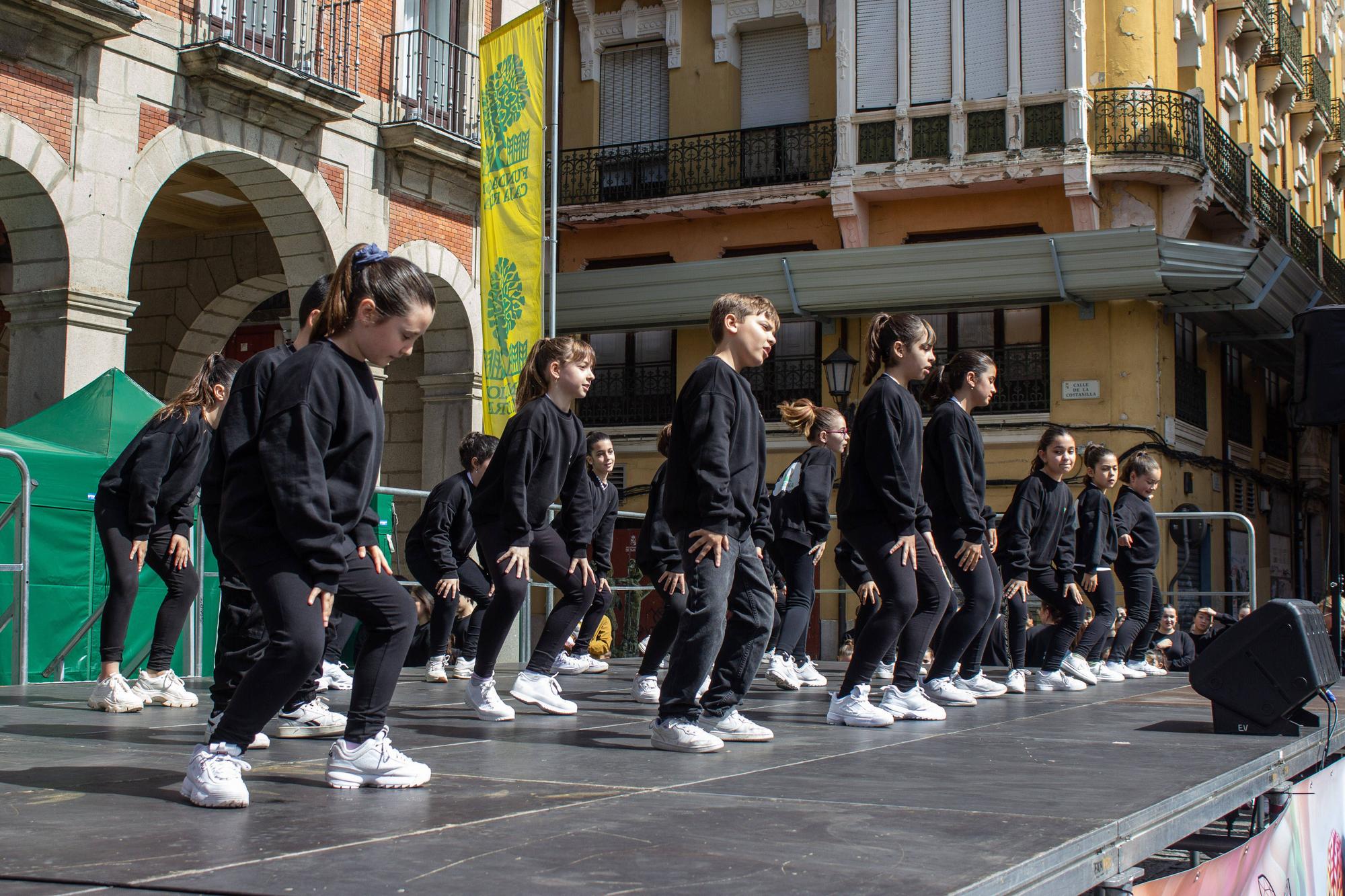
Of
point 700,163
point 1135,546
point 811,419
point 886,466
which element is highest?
point 700,163

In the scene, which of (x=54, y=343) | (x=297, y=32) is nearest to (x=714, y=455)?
(x=54, y=343)

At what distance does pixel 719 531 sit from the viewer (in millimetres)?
5328

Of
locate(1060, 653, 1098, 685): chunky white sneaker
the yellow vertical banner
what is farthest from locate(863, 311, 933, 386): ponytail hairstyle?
the yellow vertical banner

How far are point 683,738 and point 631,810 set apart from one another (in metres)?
1.53

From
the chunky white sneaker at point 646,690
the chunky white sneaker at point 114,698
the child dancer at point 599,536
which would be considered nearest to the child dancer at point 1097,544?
the child dancer at point 599,536

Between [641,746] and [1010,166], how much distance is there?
19947 millimetres

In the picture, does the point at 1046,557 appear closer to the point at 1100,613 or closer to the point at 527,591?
the point at 1100,613

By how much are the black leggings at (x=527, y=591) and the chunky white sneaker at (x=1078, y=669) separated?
435 cm

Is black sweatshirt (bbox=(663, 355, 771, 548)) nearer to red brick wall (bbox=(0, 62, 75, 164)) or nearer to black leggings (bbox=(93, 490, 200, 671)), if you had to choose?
black leggings (bbox=(93, 490, 200, 671))

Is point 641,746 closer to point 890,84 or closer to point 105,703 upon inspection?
point 105,703

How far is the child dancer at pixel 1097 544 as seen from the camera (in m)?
10.0

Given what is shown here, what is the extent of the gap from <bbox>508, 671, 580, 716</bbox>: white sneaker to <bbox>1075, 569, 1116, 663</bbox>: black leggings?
14.8ft

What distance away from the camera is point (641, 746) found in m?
5.58

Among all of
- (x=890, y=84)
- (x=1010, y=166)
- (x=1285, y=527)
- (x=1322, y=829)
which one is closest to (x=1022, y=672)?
(x=1322, y=829)
